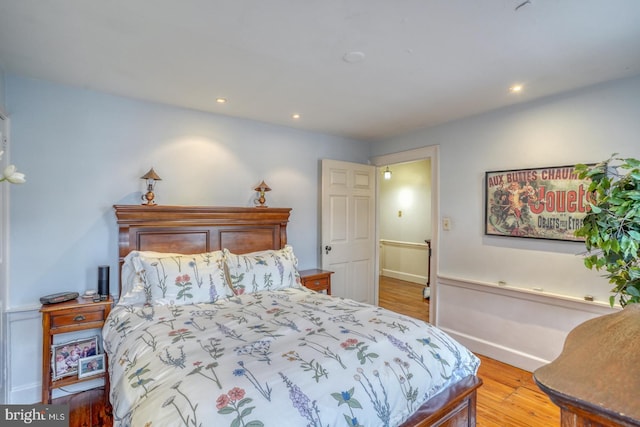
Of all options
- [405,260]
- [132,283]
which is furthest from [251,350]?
[405,260]

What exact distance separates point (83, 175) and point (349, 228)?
288cm

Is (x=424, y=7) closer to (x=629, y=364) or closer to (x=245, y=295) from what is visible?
(x=629, y=364)

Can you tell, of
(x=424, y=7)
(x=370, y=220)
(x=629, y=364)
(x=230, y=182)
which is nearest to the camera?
(x=629, y=364)

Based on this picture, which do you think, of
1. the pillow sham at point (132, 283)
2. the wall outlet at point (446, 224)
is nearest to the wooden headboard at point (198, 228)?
the pillow sham at point (132, 283)

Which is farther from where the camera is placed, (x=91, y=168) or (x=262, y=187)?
(x=262, y=187)

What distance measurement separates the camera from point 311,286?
3.39 metres

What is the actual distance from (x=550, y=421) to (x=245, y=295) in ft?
7.90

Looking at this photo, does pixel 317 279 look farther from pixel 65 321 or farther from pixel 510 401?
pixel 65 321

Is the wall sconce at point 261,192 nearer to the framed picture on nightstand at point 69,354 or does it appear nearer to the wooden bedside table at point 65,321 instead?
the wooden bedside table at point 65,321

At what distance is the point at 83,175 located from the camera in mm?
2494

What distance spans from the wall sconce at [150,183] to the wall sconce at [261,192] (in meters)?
0.99

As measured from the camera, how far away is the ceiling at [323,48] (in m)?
1.50

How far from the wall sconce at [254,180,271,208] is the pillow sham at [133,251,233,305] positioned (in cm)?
98

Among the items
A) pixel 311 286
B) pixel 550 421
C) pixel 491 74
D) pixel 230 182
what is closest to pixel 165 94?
pixel 230 182
